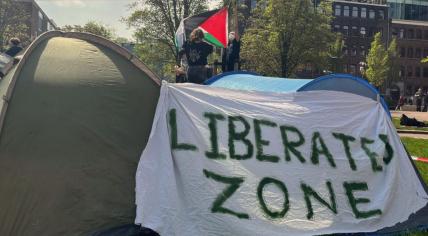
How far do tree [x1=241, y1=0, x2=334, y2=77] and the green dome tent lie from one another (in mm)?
33672

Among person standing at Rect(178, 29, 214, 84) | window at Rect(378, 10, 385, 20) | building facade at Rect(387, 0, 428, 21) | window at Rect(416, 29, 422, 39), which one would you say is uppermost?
building facade at Rect(387, 0, 428, 21)

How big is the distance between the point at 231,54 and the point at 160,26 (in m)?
30.2

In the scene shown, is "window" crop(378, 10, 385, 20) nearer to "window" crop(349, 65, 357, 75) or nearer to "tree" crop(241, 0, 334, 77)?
"window" crop(349, 65, 357, 75)

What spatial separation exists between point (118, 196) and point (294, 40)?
3543 centimetres

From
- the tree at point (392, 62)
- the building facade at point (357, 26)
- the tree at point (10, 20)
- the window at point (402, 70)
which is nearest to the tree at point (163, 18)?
the tree at point (10, 20)

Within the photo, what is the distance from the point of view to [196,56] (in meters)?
7.93

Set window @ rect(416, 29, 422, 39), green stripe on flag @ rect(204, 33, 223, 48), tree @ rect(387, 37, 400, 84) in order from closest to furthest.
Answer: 1. green stripe on flag @ rect(204, 33, 223, 48)
2. tree @ rect(387, 37, 400, 84)
3. window @ rect(416, 29, 422, 39)

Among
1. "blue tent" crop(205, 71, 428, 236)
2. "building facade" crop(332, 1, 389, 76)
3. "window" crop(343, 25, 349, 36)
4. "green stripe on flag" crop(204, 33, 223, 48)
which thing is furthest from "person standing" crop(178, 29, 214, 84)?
"window" crop(343, 25, 349, 36)

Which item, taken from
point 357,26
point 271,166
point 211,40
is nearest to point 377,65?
point 357,26

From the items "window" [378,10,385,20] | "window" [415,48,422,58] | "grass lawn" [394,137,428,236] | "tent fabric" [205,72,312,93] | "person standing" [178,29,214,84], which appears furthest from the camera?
"window" [415,48,422,58]

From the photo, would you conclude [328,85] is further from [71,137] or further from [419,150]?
[419,150]

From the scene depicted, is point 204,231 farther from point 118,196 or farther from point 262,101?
point 262,101

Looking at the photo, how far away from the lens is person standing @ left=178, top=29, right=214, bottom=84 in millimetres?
7895

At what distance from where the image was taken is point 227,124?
15.7 ft
